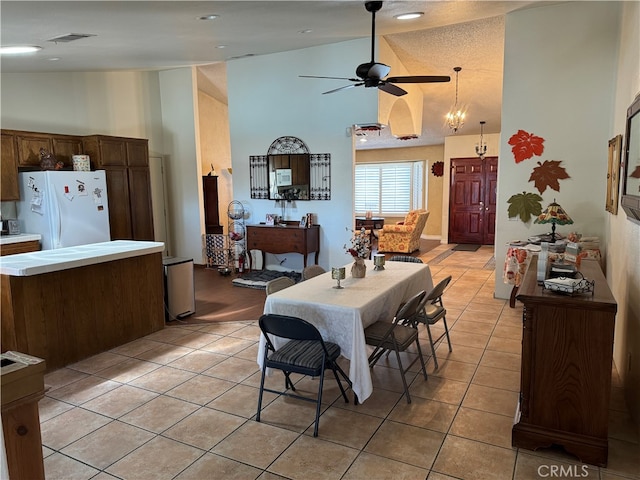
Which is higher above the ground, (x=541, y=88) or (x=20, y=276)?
(x=541, y=88)

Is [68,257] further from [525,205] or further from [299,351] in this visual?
[525,205]

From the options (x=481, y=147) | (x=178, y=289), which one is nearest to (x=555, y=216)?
(x=178, y=289)

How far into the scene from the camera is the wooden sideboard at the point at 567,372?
85.6 inches

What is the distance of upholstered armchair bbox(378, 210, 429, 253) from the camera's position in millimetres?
8852

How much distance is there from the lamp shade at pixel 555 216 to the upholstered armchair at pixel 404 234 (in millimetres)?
4259

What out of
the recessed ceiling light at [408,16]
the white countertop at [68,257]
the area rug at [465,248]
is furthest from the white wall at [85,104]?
the area rug at [465,248]

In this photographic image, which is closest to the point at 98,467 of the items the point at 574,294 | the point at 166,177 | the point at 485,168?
the point at 574,294

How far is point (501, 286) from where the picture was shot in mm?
5332

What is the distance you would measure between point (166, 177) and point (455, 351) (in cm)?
594

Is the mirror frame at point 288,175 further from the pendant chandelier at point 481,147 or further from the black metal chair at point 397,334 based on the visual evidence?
the pendant chandelier at point 481,147

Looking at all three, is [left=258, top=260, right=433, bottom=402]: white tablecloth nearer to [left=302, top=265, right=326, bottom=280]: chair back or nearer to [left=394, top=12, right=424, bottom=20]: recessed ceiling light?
[left=302, top=265, right=326, bottom=280]: chair back

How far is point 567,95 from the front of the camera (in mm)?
4723

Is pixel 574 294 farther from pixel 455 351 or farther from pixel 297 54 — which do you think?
pixel 297 54

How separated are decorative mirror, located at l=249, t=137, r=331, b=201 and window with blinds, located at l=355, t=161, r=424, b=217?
5915mm
